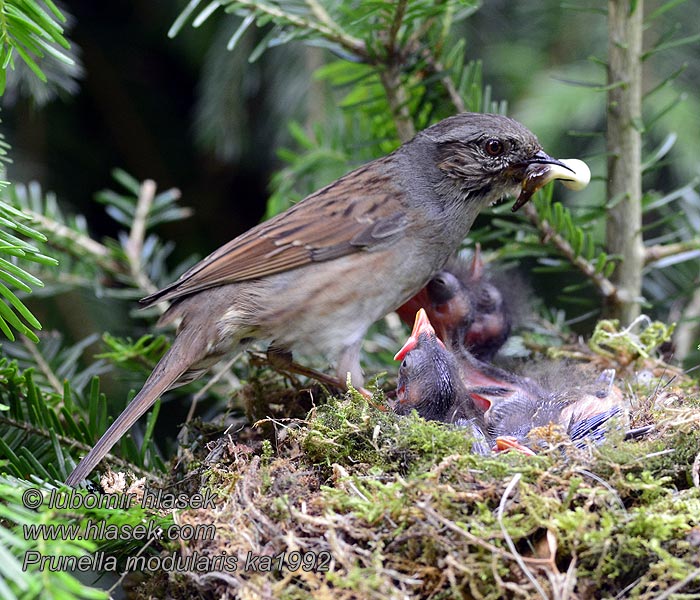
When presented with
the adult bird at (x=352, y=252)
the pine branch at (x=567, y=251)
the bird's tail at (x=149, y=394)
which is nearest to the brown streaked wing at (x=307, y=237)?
the adult bird at (x=352, y=252)

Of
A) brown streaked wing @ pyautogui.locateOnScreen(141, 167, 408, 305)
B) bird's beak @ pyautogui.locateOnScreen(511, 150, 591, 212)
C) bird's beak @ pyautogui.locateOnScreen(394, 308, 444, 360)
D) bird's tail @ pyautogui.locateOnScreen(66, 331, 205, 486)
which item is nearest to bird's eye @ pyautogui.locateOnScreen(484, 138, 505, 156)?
bird's beak @ pyautogui.locateOnScreen(511, 150, 591, 212)

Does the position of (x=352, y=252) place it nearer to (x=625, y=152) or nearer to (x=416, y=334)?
(x=416, y=334)

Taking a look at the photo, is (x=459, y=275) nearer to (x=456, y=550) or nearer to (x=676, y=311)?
(x=676, y=311)

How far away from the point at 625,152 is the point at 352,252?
3.82 ft

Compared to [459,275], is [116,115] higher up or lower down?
higher up

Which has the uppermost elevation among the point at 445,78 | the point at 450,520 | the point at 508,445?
the point at 445,78

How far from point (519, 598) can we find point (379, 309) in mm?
1594

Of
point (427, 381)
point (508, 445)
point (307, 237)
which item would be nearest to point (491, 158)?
point (307, 237)

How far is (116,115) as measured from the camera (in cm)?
473

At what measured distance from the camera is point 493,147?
312 cm

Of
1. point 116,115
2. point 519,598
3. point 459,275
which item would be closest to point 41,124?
point 116,115

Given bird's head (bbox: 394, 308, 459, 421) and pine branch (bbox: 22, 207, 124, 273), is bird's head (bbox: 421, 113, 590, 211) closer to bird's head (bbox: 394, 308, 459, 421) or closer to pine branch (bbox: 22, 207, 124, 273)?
bird's head (bbox: 394, 308, 459, 421)

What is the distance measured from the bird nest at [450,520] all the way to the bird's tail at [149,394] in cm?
33

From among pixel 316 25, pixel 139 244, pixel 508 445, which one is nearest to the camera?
pixel 508 445
